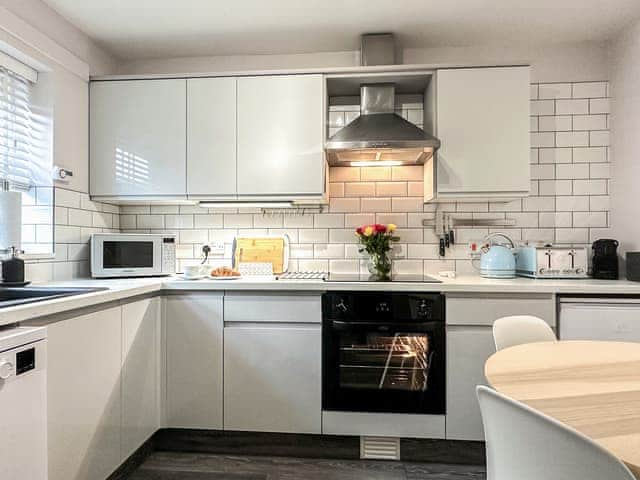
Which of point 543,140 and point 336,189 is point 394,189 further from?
point 543,140

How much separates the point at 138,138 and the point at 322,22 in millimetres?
1315

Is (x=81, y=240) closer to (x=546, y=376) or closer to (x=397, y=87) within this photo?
(x=397, y=87)

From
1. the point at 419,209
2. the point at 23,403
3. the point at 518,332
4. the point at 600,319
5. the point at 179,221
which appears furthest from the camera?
the point at 179,221

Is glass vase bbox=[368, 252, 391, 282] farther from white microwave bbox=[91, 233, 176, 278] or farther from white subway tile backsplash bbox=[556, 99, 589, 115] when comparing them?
white subway tile backsplash bbox=[556, 99, 589, 115]

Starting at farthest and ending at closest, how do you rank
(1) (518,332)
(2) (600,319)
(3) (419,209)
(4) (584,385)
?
1. (3) (419,209)
2. (2) (600,319)
3. (1) (518,332)
4. (4) (584,385)

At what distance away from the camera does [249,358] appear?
217 centimetres

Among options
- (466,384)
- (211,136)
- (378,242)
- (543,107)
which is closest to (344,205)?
(378,242)

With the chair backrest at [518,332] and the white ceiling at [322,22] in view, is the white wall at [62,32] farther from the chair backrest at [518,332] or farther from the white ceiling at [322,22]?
the chair backrest at [518,332]

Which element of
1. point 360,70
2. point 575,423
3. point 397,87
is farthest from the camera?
point 397,87

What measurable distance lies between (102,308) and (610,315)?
2.40 meters

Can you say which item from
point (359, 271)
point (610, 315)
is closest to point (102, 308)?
point (359, 271)

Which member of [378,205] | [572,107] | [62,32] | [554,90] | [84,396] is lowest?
[84,396]

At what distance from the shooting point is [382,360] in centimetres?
214

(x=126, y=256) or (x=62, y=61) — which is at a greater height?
(x=62, y=61)
